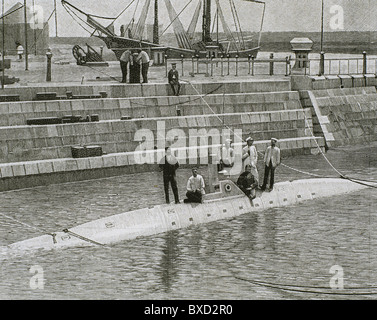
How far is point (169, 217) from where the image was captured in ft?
82.1

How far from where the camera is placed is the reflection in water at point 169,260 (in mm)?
20525

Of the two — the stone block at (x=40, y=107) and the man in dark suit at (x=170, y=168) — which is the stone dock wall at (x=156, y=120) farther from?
the man in dark suit at (x=170, y=168)

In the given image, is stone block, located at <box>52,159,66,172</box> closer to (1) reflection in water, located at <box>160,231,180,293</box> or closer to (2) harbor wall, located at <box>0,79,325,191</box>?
(2) harbor wall, located at <box>0,79,325,191</box>

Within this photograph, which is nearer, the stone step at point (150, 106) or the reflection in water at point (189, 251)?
the reflection in water at point (189, 251)

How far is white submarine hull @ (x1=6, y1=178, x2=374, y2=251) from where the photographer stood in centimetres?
2317

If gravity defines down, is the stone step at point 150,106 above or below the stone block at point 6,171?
above

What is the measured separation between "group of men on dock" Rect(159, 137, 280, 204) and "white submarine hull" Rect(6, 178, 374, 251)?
28 cm

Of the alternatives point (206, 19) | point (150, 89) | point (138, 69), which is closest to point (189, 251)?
Answer: point (150, 89)

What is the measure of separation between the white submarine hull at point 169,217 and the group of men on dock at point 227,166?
0.90 ft

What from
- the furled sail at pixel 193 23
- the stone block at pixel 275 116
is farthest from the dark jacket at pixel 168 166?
the furled sail at pixel 193 23

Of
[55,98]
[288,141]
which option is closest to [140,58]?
[55,98]

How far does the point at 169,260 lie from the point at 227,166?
22.4 ft
